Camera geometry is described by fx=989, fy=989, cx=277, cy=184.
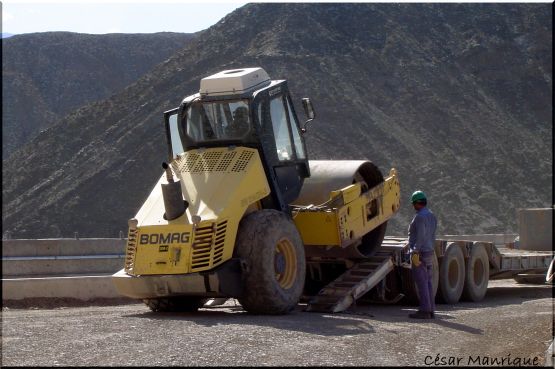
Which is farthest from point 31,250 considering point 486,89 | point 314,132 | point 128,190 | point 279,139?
point 486,89

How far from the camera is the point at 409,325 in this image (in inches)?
454

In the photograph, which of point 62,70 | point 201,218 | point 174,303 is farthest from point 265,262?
point 62,70

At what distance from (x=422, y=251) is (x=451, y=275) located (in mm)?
3643

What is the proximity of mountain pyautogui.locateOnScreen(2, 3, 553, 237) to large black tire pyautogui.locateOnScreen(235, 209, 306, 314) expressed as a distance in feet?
88.9

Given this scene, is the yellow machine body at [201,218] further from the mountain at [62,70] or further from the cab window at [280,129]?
the mountain at [62,70]

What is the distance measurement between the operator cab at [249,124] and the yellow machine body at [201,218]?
273 millimetres

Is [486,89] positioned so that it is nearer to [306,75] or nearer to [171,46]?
[306,75]

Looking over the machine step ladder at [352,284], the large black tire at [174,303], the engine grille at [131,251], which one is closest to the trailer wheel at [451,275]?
the machine step ladder at [352,284]

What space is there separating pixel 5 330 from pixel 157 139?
36.2 metres

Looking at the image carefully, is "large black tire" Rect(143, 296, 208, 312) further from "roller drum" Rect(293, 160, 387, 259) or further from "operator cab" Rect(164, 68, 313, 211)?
"roller drum" Rect(293, 160, 387, 259)

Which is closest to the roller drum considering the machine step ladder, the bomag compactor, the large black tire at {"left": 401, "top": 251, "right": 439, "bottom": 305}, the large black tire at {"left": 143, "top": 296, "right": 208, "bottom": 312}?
the bomag compactor

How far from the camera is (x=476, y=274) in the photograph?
55.6 feet

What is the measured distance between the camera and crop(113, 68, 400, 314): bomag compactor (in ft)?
38.3

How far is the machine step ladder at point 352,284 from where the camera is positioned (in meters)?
13.1
